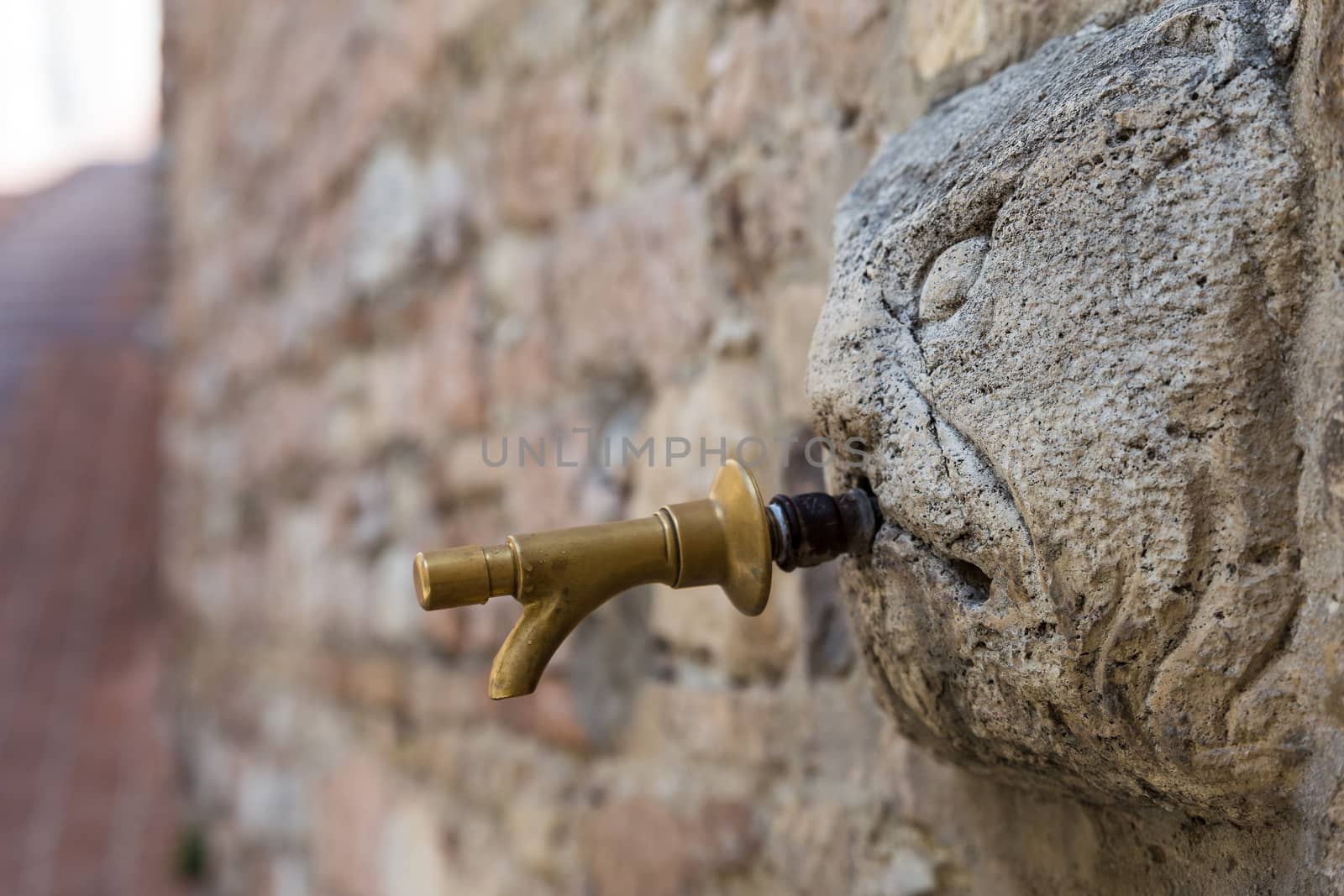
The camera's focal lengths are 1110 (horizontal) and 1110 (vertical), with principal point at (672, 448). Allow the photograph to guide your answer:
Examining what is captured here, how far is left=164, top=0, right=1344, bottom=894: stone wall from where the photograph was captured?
2.04ft

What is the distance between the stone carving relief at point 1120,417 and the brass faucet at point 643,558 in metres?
0.04

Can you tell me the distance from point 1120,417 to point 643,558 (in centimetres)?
23

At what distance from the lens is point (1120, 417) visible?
1.47ft

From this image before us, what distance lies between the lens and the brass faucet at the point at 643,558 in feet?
1.72

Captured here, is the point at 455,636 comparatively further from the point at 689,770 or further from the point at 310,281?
the point at 310,281

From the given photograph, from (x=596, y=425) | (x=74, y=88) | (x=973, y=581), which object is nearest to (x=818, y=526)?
(x=973, y=581)

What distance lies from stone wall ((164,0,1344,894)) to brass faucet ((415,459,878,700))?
14 cm

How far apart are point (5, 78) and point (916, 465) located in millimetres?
10986

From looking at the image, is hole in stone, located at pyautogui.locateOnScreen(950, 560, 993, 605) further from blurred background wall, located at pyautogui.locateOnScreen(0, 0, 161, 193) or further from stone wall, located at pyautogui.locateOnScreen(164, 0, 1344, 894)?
blurred background wall, located at pyautogui.locateOnScreen(0, 0, 161, 193)

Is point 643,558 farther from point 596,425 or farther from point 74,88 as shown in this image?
point 74,88

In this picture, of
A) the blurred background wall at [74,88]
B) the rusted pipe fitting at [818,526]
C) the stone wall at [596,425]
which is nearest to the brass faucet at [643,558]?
the rusted pipe fitting at [818,526]

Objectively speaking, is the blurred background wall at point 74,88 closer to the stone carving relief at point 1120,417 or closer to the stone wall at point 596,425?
the stone wall at point 596,425

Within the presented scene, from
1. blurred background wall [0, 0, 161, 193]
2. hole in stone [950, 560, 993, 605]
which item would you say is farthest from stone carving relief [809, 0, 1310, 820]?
blurred background wall [0, 0, 161, 193]

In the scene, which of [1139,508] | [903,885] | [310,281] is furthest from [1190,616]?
[310,281]
